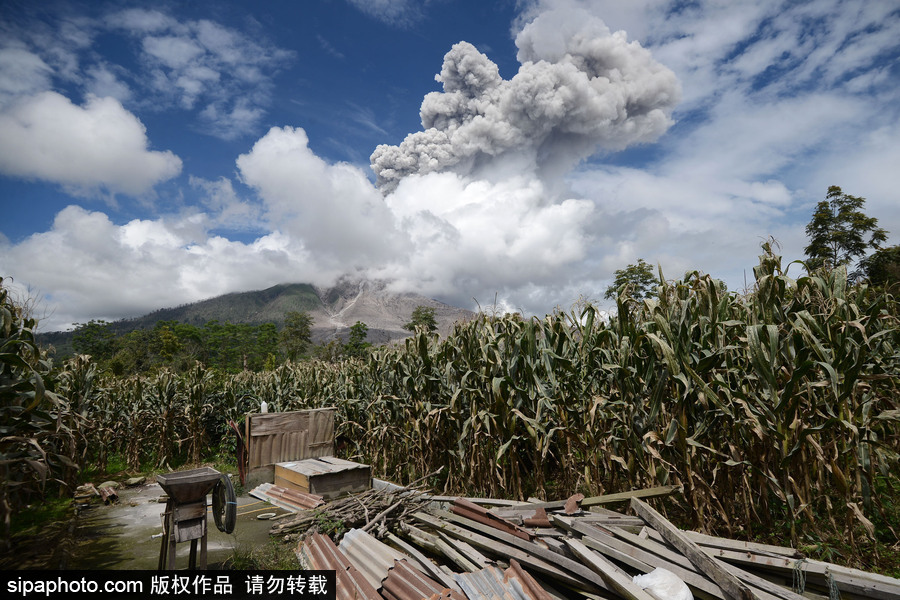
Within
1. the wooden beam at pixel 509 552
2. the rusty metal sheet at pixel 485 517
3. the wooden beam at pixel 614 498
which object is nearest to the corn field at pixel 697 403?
the wooden beam at pixel 614 498

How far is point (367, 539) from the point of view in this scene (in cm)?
480

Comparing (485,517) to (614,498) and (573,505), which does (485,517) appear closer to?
(573,505)

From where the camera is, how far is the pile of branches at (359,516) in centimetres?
545

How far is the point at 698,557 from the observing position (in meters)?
3.20

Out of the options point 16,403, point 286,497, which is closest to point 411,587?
point 16,403

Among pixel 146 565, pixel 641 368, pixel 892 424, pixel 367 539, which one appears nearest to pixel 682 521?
pixel 641 368

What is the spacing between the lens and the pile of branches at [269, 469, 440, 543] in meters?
5.45

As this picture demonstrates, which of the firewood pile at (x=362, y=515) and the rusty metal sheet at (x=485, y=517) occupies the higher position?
the rusty metal sheet at (x=485, y=517)

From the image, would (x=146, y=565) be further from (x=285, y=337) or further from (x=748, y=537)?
(x=285, y=337)

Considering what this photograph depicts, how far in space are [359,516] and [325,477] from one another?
1717mm

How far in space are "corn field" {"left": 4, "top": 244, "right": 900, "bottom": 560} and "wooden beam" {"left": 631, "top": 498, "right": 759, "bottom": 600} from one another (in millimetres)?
488

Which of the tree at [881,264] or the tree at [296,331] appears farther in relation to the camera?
the tree at [296,331]

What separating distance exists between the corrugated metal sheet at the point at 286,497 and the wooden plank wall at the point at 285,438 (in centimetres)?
38

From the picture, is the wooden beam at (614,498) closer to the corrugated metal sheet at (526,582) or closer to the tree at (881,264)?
the corrugated metal sheet at (526,582)
